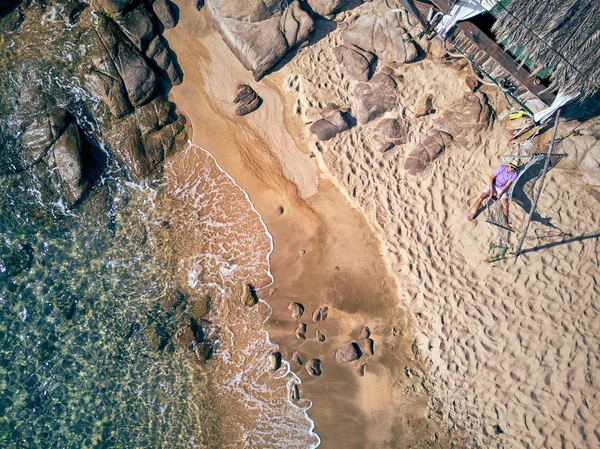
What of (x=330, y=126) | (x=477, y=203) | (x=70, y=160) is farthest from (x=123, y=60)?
(x=477, y=203)

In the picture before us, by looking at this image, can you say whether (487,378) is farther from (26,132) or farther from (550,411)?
(26,132)

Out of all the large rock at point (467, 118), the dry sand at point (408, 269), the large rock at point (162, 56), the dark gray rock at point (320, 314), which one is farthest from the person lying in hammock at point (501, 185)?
the large rock at point (162, 56)

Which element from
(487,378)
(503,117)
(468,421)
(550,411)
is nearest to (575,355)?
(550,411)

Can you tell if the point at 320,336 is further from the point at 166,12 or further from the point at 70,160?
the point at 166,12

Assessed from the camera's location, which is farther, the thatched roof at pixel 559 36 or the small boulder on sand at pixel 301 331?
the small boulder on sand at pixel 301 331

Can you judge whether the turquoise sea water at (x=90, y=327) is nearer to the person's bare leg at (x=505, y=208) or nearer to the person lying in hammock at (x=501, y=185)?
the person lying in hammock at (x=501, y=185)

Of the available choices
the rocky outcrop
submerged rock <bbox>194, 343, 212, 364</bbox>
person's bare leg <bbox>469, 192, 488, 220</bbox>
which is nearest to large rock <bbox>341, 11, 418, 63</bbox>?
the rocky outcrop

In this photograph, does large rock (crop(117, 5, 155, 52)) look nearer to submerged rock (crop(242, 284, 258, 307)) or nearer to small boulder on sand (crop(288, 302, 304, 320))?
submerged rock (crop(242, 284, 258, 307))
